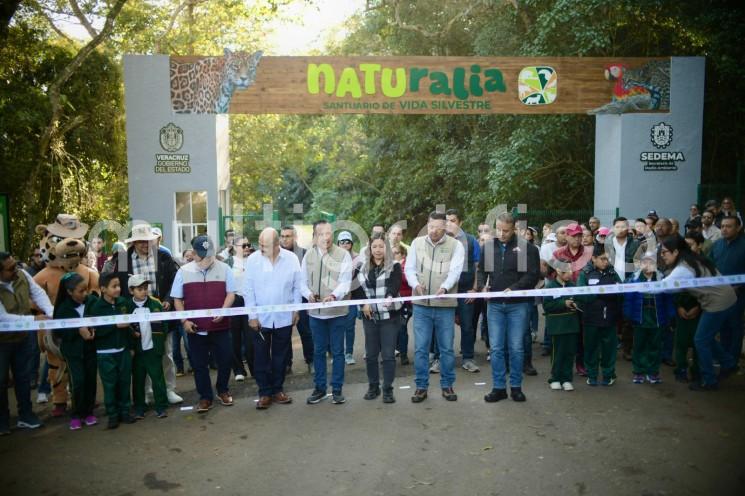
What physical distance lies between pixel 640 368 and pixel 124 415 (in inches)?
233

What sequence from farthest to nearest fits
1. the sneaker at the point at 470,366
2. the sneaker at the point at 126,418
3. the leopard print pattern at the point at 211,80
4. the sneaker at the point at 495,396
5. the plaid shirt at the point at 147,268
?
the leopard print pattern at the point at 211,80 → the sneaker at the point at 470,366 → the plaid shirt at the point at 147,268 → the sneaker at the point at 495,396 → the sneaker at the point at 126,418

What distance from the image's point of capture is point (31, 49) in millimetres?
17578

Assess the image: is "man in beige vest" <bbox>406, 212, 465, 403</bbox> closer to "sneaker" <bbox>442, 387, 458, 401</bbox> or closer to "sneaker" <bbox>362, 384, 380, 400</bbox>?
"sneaker" <bbox>442, 387, 458, 401</bbox>

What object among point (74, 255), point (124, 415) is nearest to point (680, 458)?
point (124, 415)

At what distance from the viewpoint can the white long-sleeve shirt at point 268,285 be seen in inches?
272

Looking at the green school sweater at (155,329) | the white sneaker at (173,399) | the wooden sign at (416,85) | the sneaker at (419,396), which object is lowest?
the white sneaker at (173,399)

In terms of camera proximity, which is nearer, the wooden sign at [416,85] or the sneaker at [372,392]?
the sneaker at [372,392]

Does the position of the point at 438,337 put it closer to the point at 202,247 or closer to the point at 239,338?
the point at 202,247

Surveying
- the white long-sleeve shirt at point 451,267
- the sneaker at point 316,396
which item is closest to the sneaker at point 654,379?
the white long-sleeve shirt at point 451,267

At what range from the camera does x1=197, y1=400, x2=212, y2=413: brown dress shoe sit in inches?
268

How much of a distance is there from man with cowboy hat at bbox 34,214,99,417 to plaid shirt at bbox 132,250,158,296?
458 mm

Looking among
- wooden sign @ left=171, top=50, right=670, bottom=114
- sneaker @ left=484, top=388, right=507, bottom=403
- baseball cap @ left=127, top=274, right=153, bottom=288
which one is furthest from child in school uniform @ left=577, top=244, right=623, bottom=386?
wooden sign @ left=171, top=50, right=670, bottom=114

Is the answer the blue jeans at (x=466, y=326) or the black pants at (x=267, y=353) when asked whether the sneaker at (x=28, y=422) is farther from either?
the blue jeans at (x=466, y=326)

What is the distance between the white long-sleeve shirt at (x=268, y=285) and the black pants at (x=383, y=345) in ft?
3.10
